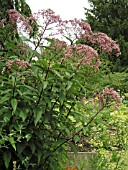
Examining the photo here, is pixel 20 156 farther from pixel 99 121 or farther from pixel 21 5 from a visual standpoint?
pixel 21 5

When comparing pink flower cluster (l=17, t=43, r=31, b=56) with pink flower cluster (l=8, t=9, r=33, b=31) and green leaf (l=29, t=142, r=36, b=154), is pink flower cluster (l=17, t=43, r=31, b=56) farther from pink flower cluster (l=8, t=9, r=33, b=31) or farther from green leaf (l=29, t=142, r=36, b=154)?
green leaf (l=29, t=142, r=36, b=154)

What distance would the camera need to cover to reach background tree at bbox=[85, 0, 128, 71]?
16.8 meters

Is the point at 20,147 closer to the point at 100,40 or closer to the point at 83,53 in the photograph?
the point at 83,53

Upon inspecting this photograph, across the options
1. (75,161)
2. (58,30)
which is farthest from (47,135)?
(75,161)

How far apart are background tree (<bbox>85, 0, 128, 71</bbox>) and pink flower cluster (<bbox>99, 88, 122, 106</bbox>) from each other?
13081mm

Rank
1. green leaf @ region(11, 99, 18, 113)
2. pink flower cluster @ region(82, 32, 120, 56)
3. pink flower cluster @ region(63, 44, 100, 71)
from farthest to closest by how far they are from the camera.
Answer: pink flower cluster @ region(82, 32, 120, 56) < pink flower cluster @ region(63, 44, 100, 71) < green leaf @ region(11, 99, 18, 113)

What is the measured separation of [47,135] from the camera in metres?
3.33

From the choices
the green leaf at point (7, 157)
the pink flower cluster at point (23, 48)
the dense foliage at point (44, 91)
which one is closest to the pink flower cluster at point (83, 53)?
the dense foliage at point (44, 91)

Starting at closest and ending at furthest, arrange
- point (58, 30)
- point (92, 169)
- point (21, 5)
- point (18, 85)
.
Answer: point (18, 85) → point (58, 30) → point (92, 169) → point (21, 5)

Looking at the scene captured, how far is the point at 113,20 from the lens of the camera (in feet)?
57.7

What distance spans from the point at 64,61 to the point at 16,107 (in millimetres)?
606

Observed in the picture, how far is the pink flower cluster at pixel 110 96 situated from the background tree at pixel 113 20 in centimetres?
1308

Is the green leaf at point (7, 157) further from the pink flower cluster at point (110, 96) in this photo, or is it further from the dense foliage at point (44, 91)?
the pink flower cluster at point (110, 96)

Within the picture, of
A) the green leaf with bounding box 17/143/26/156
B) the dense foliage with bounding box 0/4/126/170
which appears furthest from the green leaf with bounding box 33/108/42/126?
the green leaf with bounding box 17/143/26/156
